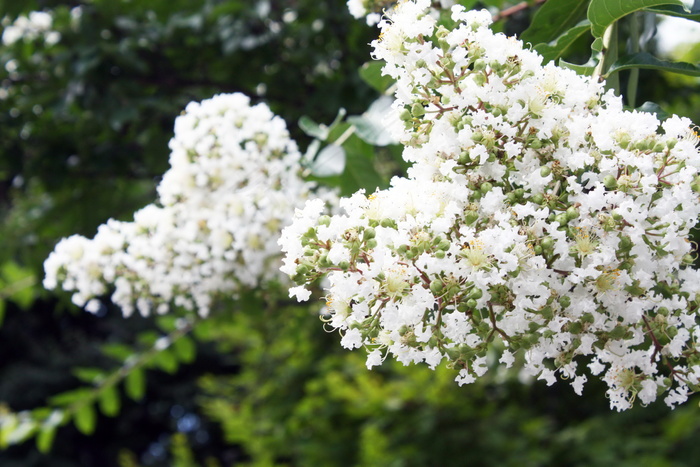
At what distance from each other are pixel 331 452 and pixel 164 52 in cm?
266

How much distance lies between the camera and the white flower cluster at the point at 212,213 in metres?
1.93

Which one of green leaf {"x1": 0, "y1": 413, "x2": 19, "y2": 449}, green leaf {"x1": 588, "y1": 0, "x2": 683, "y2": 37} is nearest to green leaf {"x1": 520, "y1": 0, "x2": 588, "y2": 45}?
green leaf {"x1": 588, "y1": 0, "x2": 683, "y2": 37}

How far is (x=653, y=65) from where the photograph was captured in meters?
1.20

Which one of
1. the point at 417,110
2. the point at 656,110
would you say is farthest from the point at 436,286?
the point at 656,110

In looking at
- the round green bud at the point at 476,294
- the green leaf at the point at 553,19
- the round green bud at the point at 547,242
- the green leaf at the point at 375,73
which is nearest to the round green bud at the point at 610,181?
the round green bud at the point at 547,242

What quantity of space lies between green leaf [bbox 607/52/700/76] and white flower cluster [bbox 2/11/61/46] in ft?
7.99

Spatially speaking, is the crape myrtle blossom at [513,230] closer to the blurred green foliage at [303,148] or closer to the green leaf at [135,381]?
the blurred green foliage at [303,148]

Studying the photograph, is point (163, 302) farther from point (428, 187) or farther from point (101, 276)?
point (428, 187)

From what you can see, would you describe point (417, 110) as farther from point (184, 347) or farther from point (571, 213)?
point (184, 347)

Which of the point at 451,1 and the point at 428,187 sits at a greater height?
the point at 451,1

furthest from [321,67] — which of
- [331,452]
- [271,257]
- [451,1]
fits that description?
[331,452]

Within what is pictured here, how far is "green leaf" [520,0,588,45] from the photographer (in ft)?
4.90

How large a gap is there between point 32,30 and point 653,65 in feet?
8.58

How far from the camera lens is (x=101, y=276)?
2070 millimetres
